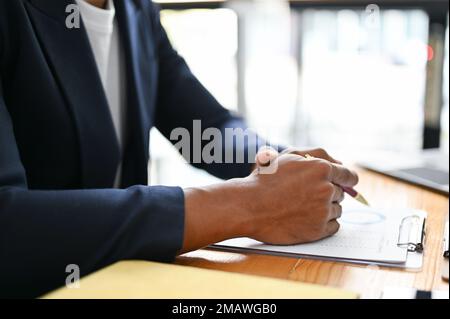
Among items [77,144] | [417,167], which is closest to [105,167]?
[77,144]

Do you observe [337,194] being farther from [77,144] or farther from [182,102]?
[182,102]

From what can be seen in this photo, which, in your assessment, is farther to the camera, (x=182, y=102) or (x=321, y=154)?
(x=182, y=102)

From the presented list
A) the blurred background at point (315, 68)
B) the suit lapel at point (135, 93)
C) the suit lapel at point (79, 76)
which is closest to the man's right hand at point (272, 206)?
the suit lapel at point (79, 76)

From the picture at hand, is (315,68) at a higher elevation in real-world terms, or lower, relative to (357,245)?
higher

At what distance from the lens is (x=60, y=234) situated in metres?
0.56

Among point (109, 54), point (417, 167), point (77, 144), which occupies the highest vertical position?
point (109, 54)

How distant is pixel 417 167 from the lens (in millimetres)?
1147

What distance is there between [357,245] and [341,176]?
0.10m

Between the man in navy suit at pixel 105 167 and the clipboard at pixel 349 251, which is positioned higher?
the man in navy suit at pixel 105 167

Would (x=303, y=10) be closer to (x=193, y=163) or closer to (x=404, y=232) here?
(x=193, y=163)

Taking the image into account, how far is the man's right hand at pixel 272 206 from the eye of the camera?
0.61m

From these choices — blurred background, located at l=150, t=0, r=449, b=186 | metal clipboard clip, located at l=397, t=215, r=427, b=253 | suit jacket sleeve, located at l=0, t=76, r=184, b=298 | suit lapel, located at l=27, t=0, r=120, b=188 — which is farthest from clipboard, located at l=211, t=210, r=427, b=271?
blurred background, located at l=150, t=0, r=449, b=186

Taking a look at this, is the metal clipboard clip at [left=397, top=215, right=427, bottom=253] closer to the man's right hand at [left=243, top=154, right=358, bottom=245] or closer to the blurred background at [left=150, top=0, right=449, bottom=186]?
the man's right hand at [left=243, top=154, right=358, bottom=245]

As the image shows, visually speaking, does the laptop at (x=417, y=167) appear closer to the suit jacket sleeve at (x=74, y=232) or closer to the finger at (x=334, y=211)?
the finger at (x=334, y=211)
